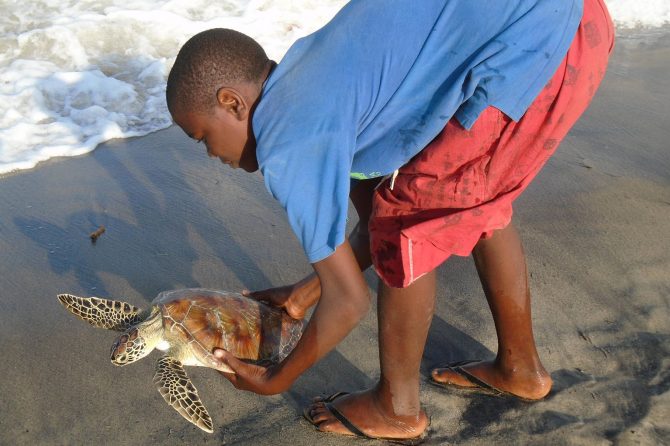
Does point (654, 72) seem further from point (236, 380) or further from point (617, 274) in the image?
point (236, 380)

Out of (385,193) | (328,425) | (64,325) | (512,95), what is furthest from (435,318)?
(64,325)

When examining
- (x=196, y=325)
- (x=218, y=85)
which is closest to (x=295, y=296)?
(x=196, y=325)

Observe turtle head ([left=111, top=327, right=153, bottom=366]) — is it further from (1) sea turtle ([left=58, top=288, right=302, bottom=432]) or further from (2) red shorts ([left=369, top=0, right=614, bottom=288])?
(2) red shorts ([left=369, top=0, right=614, bottom=288])

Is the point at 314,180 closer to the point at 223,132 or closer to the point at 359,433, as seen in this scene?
the point at 223,132

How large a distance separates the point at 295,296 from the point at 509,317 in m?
0.78

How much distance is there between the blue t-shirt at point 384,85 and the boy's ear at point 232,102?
0.06 m

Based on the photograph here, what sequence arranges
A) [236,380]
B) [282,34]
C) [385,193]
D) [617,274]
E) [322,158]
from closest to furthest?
[322,158], [385,193], [236,380], [617,274], [282,34]

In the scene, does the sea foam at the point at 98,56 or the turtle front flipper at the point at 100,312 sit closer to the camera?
the turtle front flipper at the point at 100,312

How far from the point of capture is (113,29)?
5.43 m

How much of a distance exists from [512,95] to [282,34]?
4590 mm

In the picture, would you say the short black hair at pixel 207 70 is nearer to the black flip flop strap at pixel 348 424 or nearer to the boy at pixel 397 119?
the boy at pixel 397 119

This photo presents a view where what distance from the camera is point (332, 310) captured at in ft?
5.12

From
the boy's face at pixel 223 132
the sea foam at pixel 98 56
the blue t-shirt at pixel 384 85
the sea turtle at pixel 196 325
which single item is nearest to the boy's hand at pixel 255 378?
the sea turtle at pixel 196 325

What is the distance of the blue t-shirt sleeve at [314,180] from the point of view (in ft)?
4.52
